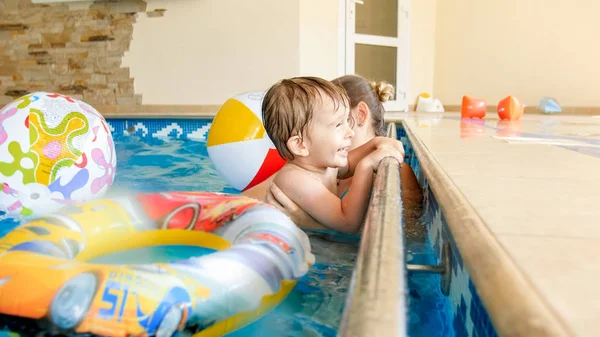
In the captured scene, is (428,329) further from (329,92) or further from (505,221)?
(329,92)

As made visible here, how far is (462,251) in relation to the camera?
61 centimetres

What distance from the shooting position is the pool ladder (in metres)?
0.46

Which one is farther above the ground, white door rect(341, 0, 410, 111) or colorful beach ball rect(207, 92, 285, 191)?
white door rect(341, 0, 410, 111)

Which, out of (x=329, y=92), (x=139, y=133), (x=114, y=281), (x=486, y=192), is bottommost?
(x=139, y=133)

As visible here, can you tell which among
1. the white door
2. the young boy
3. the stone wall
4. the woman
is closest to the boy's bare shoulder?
the young boy

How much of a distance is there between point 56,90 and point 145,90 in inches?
54.0

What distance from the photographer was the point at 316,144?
1695 millimetres

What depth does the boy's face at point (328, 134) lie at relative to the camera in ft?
5.46

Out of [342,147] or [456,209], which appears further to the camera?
[342,147]

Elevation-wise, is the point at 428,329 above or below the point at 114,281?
below

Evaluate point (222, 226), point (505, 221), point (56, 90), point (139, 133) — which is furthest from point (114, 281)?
point (56, 90)

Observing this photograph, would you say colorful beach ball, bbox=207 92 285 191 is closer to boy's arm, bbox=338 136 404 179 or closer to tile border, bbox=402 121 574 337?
boy's arm, bbox=338 136 404 179

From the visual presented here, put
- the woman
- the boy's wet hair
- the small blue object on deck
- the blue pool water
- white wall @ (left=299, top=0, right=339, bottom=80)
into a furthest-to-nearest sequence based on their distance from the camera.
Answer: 1. the small blue object on deck
2. white wall @ (left=299, top=0, right=339, bottom=80)
3. the woman
4. the boy's wet hair
5. the blue pool water

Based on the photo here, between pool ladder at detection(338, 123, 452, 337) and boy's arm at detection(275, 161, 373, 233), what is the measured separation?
0.69 meters
